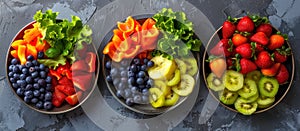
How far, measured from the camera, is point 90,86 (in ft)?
6.11

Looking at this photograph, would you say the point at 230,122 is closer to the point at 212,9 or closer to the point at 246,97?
the point at 246,97

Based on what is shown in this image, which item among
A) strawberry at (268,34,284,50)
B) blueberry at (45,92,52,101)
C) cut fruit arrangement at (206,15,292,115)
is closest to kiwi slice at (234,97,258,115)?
cut fruit arrangement at (206,15,292,115)

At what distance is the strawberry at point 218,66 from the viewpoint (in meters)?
1.80

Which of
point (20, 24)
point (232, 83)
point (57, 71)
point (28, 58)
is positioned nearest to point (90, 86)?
point (57, 71)

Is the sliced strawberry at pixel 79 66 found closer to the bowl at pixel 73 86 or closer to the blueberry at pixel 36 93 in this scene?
the bowl at pixel 73 86

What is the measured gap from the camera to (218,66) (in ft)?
5.91

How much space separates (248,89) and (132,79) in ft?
1.48

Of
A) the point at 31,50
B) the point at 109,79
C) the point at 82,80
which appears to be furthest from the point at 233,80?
the point at 31,50

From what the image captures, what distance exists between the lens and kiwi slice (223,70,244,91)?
1.81m

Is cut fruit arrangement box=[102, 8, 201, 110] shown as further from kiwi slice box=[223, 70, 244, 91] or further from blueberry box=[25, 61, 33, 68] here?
blueberry box=[25, 61, 33, 68]

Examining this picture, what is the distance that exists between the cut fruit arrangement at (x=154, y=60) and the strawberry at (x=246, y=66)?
18 cm

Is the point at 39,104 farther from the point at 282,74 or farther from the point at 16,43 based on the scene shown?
the point at 282,74

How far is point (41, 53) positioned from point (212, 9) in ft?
2.36

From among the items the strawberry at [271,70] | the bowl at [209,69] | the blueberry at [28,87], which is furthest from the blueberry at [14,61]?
the strawberry at [271,70]
